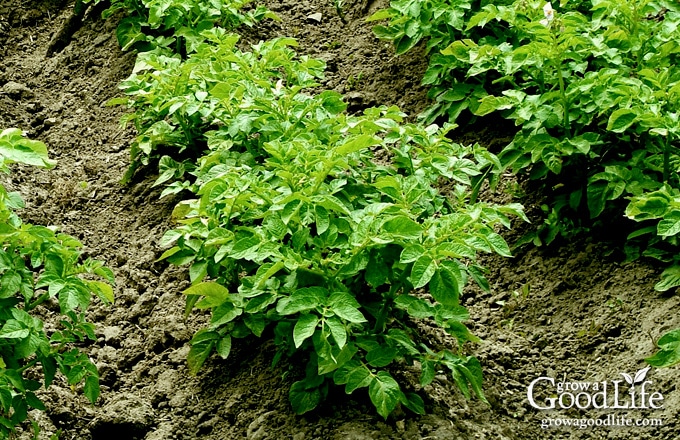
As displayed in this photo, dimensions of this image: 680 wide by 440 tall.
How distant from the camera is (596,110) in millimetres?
3533

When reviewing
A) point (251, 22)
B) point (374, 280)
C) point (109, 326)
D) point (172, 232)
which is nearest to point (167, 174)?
point (109, 326)

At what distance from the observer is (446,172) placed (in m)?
3.15

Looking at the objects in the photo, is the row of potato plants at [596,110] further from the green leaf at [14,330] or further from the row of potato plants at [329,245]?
the green leaf at [14,330]

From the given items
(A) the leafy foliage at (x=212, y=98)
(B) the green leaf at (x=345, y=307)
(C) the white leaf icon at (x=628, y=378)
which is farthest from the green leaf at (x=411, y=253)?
(C) the white leaf icon at (x=628, y=378)

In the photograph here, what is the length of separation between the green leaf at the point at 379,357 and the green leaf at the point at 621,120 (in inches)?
48.9

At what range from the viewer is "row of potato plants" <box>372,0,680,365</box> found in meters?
3.35

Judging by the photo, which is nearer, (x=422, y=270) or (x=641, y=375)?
(x=422, y=270)

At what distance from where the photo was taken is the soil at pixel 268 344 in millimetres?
3023

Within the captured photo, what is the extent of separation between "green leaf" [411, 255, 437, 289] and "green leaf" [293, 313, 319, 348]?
12.4 inches

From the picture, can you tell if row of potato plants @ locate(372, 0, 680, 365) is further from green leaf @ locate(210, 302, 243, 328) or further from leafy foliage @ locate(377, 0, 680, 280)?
green leaf @ locate(210, 302, 243, 328)

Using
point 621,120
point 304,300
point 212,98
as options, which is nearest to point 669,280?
point 621,120
